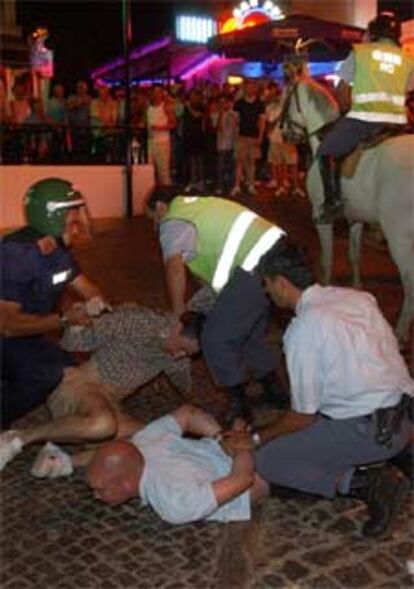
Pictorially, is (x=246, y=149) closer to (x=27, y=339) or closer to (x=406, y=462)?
(x=27, y=339)

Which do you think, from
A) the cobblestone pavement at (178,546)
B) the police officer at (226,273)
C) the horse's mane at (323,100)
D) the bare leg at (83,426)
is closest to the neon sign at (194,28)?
the horse's mane at (323,100)

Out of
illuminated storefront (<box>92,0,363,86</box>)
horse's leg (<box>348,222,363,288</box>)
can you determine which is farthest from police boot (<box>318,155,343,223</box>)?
illuminated storefront (<box>92,0,363,86</box>)

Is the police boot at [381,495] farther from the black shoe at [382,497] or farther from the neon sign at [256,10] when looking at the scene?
the neon sign at [256,10]

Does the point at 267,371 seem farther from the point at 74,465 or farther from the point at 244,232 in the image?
the point at 74,465

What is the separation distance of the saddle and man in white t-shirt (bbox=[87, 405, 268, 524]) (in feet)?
13.2

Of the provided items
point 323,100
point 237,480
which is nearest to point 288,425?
point 237,480

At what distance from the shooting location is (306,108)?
9.16m

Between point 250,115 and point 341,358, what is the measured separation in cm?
1598

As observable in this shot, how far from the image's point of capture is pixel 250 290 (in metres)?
4.89

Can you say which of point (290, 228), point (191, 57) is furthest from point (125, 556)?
point (191, 57)

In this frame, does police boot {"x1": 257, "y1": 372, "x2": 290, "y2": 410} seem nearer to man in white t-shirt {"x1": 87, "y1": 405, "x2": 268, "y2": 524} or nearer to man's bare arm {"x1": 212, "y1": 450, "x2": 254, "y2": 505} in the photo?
man in white t-shirt {"x1": 87, "y1": 405, "x2": 268, "y2": 524}

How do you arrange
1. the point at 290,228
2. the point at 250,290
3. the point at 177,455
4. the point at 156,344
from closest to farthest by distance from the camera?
the point at 177,455 → the point at 250,290 → the point at 156,344 → the point at 290,228

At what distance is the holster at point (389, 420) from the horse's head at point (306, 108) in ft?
17.3

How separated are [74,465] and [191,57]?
1188 inches
